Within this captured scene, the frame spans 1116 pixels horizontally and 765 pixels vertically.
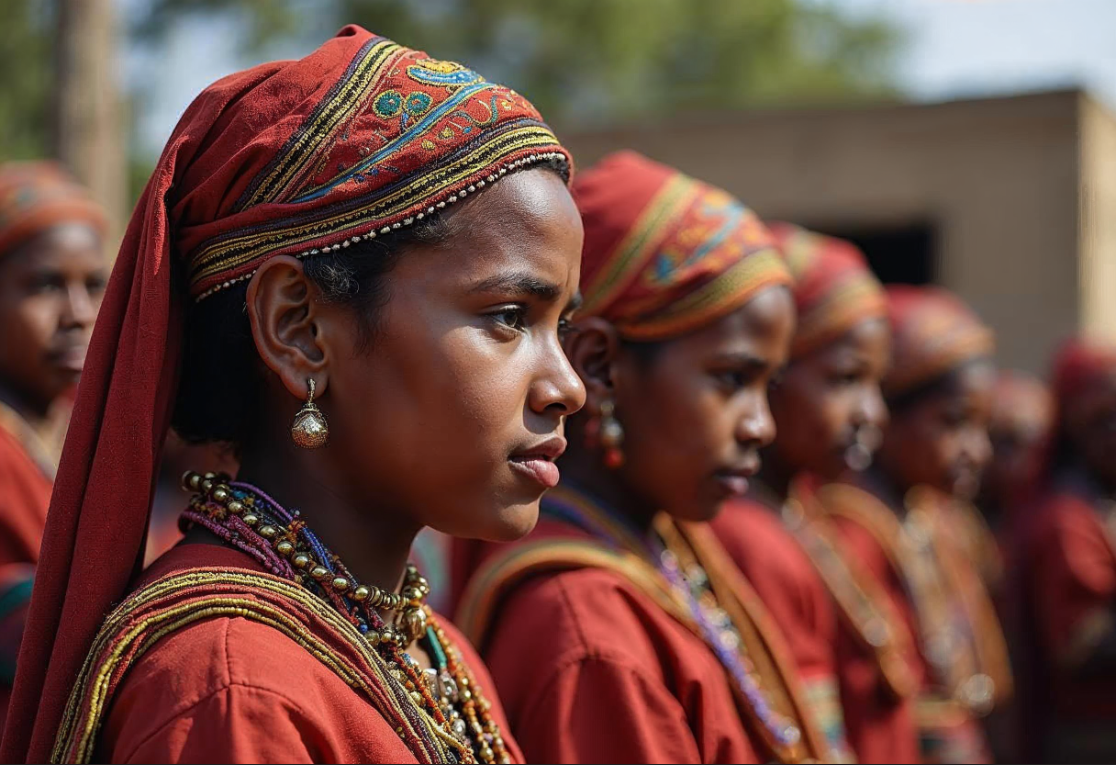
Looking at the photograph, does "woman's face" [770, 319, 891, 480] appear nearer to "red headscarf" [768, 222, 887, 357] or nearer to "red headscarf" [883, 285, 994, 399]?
"red headscarf" [768, 222, 887, 357]

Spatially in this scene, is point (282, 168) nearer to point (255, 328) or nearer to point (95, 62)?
point (255, 328)

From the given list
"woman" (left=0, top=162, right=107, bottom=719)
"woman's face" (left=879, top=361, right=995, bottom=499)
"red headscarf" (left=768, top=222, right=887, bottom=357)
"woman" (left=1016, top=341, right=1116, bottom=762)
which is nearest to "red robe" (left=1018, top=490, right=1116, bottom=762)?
"woman" (left=1016, top=341, right=1116, bottom=762)

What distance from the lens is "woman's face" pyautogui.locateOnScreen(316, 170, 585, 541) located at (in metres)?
2.00

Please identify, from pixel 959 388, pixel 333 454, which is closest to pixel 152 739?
pixel 333 454

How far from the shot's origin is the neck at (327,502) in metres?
2.11

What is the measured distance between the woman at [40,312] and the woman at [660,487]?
1.91 metres

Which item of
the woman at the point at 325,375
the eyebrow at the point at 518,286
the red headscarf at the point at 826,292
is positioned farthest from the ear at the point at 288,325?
the red headscarf at the point at 826,292

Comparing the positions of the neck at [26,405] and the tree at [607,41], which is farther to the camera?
the tree at [607,41]

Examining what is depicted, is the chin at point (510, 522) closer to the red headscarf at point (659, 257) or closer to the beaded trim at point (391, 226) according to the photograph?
the beaded trim at point (391, 226)

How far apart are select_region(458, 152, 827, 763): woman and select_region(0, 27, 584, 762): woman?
0.73 m

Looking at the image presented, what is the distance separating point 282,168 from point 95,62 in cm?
579

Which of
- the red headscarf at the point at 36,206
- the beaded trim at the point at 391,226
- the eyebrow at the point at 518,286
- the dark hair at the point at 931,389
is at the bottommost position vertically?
the dark hair at the point at 931,389

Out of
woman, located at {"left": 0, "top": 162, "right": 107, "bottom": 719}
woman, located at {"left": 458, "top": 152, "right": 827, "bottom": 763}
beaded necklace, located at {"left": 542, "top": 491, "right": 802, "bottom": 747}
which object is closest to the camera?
woman, located at {"left": 458, "top": 152, "right": 827, "bottom": 763}

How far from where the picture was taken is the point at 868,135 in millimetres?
11828
